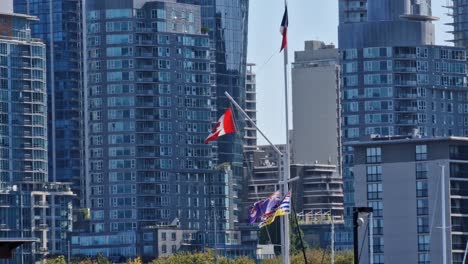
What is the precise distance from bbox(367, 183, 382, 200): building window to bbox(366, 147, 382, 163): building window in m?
2.15

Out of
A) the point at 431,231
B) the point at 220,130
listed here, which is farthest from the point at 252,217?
the point at 431,231

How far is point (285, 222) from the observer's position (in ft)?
308

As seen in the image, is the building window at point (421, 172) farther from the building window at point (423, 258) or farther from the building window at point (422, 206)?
the building window at point (423, 258)

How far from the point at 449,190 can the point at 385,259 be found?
323 inches

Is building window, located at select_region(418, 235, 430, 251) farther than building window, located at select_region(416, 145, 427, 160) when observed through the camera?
No

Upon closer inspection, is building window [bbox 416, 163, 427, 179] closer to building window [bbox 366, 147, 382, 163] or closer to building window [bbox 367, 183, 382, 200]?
building window [bbox 367, 183, 382, 200]

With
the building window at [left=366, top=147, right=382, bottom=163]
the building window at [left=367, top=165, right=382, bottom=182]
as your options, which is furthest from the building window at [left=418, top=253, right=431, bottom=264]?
the building window at [left=366, top=147, right=382, bottom=163]

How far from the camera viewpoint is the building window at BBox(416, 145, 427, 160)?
19512 cm

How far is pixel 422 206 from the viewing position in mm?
193750

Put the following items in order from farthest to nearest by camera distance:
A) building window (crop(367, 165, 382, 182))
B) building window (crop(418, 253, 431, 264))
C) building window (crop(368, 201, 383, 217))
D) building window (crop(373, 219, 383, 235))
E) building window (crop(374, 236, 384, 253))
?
building window (crop(367, 165, 382, 182)) → building window (crop(368, 201, 383, 217)) → building window (crop(373, 219, 383, 235)) → building window (crop(374, 236, 384, 253)) → building window (crop(418, 253, 431, 264))

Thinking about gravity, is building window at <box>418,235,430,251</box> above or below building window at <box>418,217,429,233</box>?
below

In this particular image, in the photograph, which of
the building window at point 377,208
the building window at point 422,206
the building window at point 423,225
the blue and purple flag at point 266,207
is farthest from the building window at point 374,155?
the blue and purple flag at point 266,207

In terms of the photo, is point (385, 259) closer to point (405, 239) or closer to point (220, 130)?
point (405, 239)

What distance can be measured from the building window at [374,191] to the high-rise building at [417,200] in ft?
0.29
